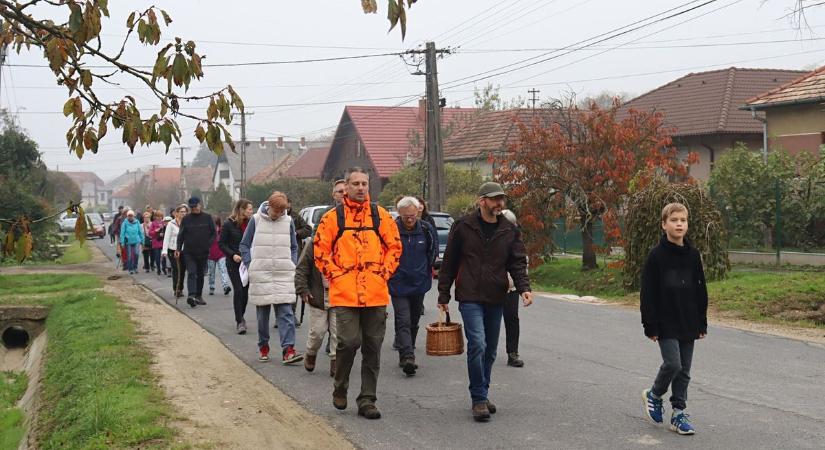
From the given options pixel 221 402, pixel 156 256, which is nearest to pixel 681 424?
pixel 221 402

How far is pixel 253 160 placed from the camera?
11788 cm

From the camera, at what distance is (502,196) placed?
7.77 m

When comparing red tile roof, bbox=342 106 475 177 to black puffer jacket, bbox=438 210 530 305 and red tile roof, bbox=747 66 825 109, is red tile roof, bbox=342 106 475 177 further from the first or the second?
black puffer jacket, bbox=438 210 530 305

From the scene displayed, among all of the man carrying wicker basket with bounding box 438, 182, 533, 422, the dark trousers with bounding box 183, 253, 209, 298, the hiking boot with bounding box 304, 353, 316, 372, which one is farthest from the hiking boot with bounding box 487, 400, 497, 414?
the dark trousers with bounding box 183, 253, 209, 298

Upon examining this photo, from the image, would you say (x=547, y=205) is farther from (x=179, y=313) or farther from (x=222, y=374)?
(x=222, y=374)

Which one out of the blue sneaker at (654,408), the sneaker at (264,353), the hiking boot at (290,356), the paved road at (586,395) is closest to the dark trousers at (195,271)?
the paved road at (586,395)

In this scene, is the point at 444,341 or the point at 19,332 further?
the point at 19,332

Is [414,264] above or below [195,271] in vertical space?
above

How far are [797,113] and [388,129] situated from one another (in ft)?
101

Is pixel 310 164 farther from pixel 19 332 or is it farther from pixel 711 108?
pixel 19 332

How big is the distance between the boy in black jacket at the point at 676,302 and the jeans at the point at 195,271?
440 inches

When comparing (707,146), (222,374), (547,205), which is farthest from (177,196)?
(222,374)

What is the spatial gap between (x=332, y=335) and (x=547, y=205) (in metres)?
14.6

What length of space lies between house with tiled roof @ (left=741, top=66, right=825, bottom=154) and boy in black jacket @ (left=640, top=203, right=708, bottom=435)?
21869mm
